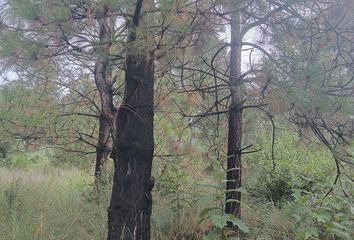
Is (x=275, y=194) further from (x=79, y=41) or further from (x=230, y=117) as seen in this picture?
(x=79, y=41)

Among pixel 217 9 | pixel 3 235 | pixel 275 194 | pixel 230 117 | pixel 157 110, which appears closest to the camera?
pixel 217 9

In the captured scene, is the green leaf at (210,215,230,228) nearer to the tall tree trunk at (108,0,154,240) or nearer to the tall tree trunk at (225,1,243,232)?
the tall tree trunk at (108,0,154,240)

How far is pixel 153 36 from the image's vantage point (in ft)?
9.49

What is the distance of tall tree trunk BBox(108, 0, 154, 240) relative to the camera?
344 centimetres

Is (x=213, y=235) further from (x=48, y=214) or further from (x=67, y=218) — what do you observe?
(x=48, y=214)

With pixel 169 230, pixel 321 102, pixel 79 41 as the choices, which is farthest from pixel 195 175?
pixel 79 41

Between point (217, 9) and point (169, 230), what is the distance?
92.3 inches

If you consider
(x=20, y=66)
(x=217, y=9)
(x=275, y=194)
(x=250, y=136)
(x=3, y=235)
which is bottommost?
(x=3, y=235)

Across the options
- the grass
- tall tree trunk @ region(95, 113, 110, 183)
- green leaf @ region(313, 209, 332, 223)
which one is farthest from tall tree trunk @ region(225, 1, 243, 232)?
tall tree trunk @ region(95, 113, 110, 183)

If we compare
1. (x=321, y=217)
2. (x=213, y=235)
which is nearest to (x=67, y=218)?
(x=213, y=235)

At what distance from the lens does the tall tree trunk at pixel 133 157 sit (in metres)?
3.44

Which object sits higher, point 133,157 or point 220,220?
point 133,157

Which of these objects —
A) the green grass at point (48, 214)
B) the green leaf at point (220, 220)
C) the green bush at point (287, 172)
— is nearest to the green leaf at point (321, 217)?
the green leaf at point (220, 220)

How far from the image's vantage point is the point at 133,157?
3.48 metres
